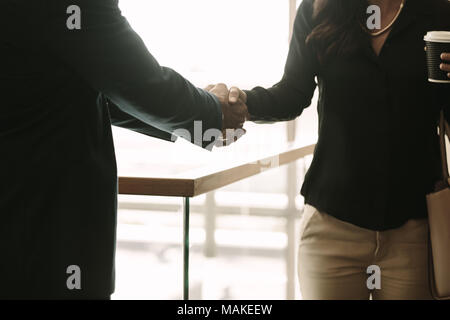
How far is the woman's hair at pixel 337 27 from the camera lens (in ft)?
3.95

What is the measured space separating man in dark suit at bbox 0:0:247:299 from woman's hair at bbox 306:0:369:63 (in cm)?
42

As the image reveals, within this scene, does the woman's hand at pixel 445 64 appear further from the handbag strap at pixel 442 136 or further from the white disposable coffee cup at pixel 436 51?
the handbag strap at pixel 442 136

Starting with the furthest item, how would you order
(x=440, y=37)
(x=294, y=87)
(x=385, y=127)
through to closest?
(x=294, y=87) → (x=385, y=127) → (x=440, y=37)

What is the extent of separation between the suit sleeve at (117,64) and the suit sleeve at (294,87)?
28 cm

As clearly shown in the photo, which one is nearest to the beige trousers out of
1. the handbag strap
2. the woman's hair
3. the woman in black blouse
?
the woman in black blouse

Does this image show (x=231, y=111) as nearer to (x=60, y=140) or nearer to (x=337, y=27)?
(x=337, y=27)

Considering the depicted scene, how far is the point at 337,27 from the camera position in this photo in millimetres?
1230

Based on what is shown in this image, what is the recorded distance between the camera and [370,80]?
1171 millimetres

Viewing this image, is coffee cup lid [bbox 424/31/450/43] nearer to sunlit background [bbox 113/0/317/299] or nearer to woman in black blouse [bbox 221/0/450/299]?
woman in black blouse [bbox 221/0/450/299]

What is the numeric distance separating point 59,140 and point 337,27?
65 cm

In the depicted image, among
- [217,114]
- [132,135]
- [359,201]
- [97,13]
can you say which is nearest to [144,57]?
[97,13]

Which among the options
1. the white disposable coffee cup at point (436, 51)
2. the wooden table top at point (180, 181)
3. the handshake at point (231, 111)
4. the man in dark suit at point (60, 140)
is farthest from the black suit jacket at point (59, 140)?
the white disposable coffee cup at point (436, 51)

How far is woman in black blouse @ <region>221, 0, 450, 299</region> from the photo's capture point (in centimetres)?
116

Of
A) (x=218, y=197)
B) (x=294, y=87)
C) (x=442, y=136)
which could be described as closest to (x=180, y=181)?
(x=218, y=197)
